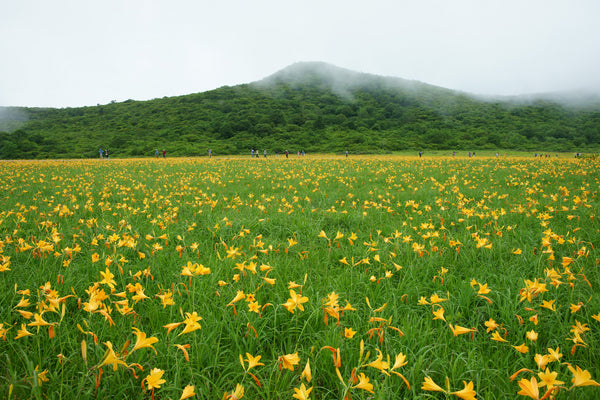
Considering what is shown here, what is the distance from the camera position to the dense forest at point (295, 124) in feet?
160

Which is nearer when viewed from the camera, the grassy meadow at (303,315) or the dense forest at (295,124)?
the grassy meadow at (303,315)

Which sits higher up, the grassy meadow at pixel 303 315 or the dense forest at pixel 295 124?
the dense forest at pixel 295 124

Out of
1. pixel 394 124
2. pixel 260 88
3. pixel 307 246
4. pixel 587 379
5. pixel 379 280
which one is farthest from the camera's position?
pixel 260 88

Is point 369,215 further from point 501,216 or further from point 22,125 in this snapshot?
point 22,125

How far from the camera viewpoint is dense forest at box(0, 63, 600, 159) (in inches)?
1925

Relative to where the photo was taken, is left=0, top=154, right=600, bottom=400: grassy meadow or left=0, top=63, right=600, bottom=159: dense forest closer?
left=0, top=154, right=600, bottom=400: grassy meadow

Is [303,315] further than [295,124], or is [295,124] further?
[295,124]

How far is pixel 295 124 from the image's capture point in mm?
71812

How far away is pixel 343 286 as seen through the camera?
7.27 feet

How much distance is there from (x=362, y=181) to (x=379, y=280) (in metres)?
6.35

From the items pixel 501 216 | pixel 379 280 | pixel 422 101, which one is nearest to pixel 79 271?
pixel 379 280

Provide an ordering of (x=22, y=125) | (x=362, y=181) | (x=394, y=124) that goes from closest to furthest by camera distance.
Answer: (x=362, y=181) < (x=22, y=125) < (x=394, y=124)

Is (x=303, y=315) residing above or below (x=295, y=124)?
below

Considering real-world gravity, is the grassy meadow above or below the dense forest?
below
